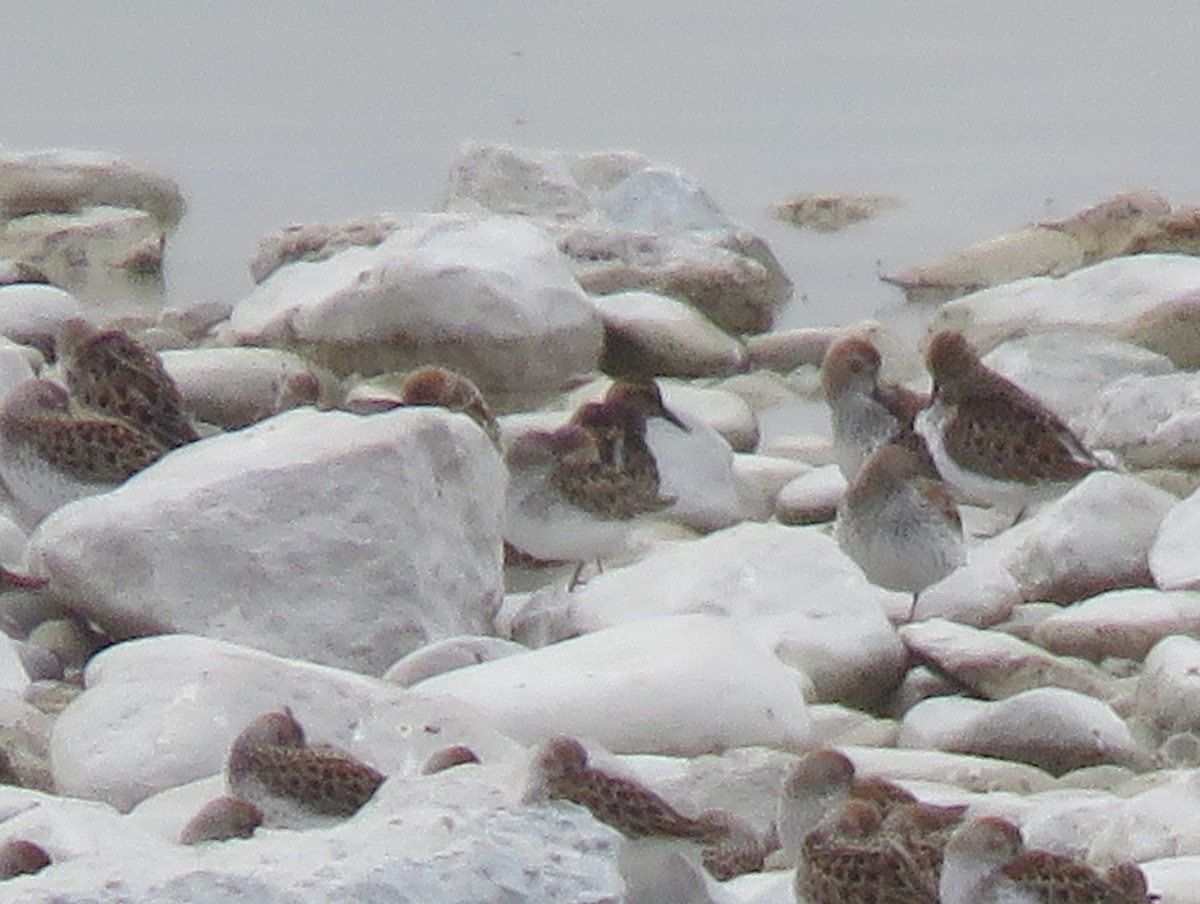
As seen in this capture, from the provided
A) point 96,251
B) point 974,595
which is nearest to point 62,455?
point 974,595

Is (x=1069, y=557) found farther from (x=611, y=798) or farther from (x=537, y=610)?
(x=611, y=798)

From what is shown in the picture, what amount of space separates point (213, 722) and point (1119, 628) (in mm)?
2741

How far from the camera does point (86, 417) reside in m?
9.84

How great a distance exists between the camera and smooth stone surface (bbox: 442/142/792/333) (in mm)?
13883

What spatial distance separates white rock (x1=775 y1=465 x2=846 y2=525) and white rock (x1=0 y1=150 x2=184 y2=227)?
6.03m

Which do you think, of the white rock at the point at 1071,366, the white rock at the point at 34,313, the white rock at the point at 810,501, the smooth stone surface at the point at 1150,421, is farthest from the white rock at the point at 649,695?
the white rock at the point at 34,313

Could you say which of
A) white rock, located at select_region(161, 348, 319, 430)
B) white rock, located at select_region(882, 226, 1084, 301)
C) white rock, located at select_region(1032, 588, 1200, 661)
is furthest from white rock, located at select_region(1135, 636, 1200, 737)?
white rock, located at select_region(882, 226, 1084, 301)

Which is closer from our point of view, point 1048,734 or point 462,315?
point 1048,734

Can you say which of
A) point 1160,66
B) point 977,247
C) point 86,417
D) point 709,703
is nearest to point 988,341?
point 977,247

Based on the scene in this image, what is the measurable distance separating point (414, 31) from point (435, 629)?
12711 millimetres

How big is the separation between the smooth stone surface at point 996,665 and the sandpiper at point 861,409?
1.50 m

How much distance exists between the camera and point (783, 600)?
28.9 feet

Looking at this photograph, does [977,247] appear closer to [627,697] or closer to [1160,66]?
[1160,66]

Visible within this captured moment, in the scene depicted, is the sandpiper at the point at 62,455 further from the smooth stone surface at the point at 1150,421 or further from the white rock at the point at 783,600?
the smooth stone surface at the point at 1150,421
